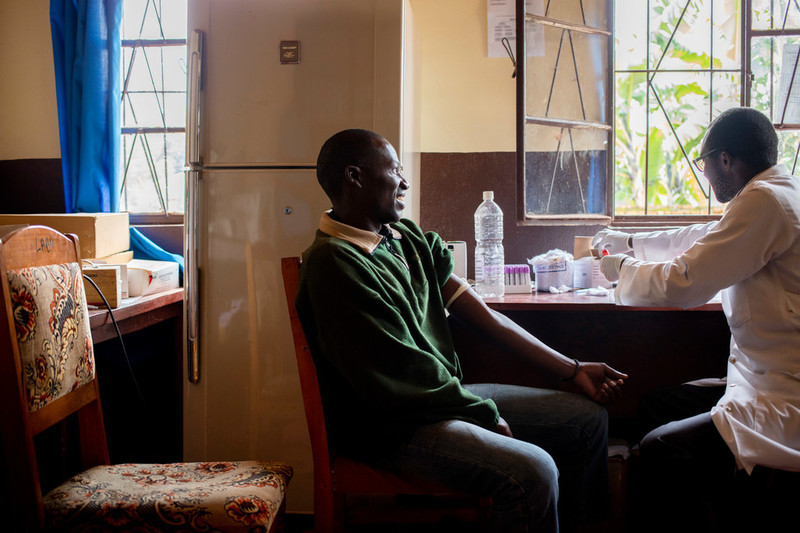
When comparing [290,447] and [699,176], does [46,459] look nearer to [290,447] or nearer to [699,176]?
[290,447]

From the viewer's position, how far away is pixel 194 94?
2.07 metres

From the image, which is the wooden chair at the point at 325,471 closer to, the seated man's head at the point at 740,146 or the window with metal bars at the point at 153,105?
the seated man's head at the point at 740,146

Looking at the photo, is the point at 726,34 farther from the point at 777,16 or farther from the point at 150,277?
the point at 150,277

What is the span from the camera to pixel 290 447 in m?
2.11

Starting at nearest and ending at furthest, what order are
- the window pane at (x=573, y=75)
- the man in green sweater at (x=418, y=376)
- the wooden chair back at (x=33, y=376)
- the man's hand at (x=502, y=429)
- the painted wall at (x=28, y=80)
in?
the wooden chair back at (x=33, y=376)
the man in green sweater at (x=418, y=376)
the man's hand at (x=502, y=429)
the window pane at (x=573, y=75)
the painted wall at (x=28, y=80)

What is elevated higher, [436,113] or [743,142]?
[436,113]

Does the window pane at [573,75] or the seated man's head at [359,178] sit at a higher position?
the window pane at [573,75]

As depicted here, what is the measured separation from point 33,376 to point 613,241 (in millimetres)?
1910

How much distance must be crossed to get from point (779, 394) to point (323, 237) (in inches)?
47.7

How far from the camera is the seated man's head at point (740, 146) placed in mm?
1748

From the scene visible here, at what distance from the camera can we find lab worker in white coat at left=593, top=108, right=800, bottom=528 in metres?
1.54

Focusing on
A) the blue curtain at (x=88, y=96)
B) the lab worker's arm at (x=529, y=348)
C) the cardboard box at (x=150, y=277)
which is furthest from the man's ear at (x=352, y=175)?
the blue curtain at (x=88, y=96)

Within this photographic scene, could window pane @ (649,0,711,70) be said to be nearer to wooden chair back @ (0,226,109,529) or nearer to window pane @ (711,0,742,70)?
window pane @ (711,0,742,70)

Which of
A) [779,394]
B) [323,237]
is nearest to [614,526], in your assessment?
[779,394]
